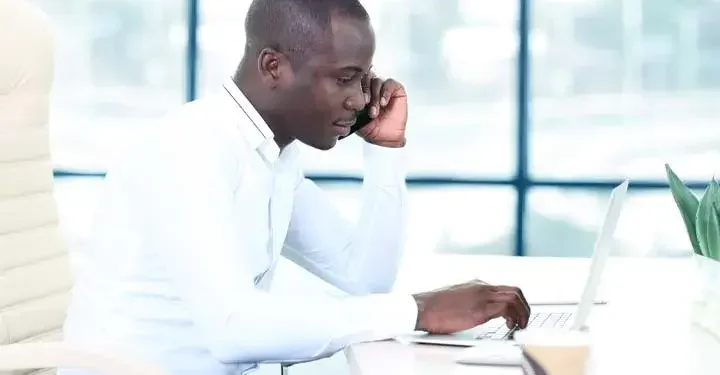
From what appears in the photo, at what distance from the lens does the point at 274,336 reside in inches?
50.1

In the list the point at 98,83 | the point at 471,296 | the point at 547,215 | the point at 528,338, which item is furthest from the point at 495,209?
the point at 528,338

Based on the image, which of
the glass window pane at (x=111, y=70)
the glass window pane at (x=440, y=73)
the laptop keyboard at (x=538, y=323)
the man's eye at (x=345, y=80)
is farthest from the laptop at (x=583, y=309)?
the glass window pane at (x=111, y=70)

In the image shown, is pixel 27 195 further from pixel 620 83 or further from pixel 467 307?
pixel 620 83

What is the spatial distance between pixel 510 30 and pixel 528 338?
208 cm

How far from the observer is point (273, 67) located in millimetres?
1506

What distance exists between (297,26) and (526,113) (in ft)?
4.73

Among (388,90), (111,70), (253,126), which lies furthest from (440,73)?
(253,126)

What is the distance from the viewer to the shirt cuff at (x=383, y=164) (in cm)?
172

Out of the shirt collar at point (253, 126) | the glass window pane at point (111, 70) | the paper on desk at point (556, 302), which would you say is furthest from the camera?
the glass window pane at point (111, 70)

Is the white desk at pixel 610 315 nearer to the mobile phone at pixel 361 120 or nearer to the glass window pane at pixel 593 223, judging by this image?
the glass window pane at pixel 593 223

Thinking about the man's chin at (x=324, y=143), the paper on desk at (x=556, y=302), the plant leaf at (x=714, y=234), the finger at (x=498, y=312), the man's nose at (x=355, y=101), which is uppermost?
the man's nose at (x=355, y=101)

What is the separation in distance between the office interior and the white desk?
368 mm

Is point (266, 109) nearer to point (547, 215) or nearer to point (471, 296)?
point (471, 296)

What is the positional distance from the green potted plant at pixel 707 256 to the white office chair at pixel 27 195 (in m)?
0.93
